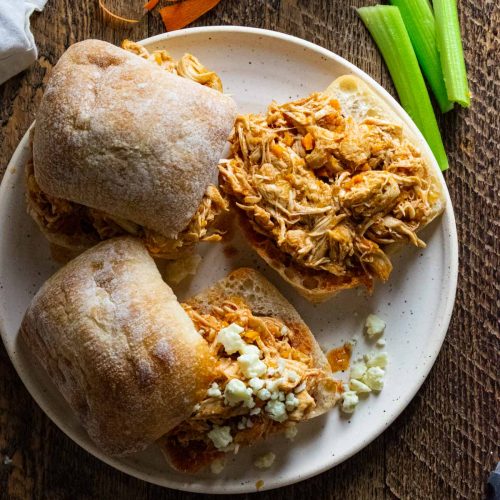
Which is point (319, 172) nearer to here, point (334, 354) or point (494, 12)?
point (334, 354)

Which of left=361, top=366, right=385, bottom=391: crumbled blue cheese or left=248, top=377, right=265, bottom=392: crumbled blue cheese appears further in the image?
left=361, top=366, right=385, bottom=391: crumbled blue cheese

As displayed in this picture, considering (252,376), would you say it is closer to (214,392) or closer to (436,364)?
(214,392)

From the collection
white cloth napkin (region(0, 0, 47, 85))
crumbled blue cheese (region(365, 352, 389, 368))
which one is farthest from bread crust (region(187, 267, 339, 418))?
white cloth napkin (region(0, 0, 47, 85))

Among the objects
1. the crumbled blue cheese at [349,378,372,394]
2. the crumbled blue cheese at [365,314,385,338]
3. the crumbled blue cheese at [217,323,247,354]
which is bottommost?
the crumbled blue cheese at [349,378,372,394]

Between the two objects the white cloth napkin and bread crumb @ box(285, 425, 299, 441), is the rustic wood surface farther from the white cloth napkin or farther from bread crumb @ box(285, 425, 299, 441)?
bread crumb @ box(285, 425, 299, 441)

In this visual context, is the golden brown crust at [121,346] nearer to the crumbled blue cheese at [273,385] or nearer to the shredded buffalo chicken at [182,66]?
the crumbled blue cheese at [273,385]

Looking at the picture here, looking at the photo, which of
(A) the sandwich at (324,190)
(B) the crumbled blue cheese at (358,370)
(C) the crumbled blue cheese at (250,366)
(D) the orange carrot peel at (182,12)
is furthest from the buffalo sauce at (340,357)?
(D) the orange carrot peel at (182,12)

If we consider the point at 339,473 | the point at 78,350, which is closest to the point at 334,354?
the point at 339,473
